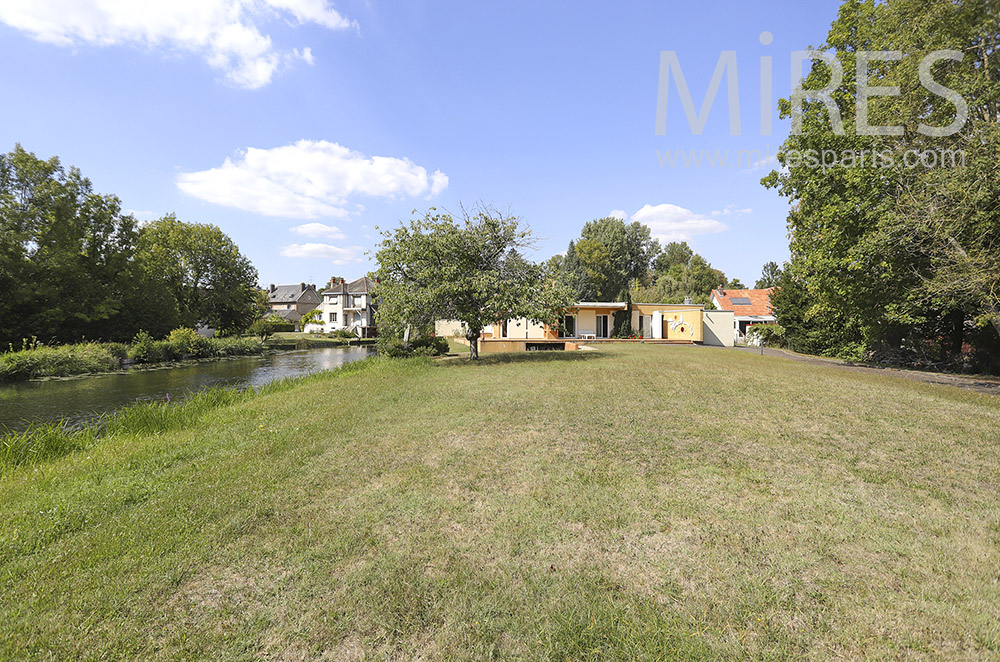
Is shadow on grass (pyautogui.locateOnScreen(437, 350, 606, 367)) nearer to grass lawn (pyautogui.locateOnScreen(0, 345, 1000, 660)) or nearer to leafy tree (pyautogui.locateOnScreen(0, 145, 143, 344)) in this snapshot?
grass lawn (pyautogui.locateOnScreen(0, 345, 1000, 660))

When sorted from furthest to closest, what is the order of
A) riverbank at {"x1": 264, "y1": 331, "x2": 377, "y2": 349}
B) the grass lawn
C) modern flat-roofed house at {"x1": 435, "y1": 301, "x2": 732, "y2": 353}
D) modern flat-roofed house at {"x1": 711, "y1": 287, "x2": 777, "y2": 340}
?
riverbank at {"x1": 264, "y1": 331, "x2": 377, "y2": 349}, modern flat-roofed house at {"x1": 711, "y1": 287, "x2": 777, "y2": 340}, modern flat-roofed house at {"x1": 435, "y1": 301, "x2": 732, "y2": 353}, the grass lawn

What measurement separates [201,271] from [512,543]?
48328 mm

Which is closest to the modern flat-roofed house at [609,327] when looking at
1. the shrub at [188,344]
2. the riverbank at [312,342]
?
the riverbank at [312,342]

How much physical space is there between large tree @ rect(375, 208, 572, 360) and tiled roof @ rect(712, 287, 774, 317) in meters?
30.7

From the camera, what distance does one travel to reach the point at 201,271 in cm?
4009

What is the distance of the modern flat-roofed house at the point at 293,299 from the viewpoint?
71875mm

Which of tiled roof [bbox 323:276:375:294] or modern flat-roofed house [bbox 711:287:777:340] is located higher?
tiled roof [bbox 323:276:375:294]

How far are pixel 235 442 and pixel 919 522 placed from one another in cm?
902

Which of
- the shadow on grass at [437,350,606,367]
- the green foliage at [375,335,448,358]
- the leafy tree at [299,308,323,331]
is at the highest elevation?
the leafy tree at [299,308,323,331]

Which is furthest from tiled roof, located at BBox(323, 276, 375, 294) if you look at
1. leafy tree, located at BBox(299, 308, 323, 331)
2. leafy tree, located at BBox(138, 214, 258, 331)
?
leafy tree, located at BBox(138, 214, 258, 331)

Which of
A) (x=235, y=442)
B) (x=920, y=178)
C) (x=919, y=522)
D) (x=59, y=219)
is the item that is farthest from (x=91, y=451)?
(x=59, y=219)

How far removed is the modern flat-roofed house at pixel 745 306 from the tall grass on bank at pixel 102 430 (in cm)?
4216

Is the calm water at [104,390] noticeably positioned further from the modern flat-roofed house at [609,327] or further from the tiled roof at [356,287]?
the tiled roof at [356,287]

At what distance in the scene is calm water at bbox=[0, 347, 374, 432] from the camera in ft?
37.8
